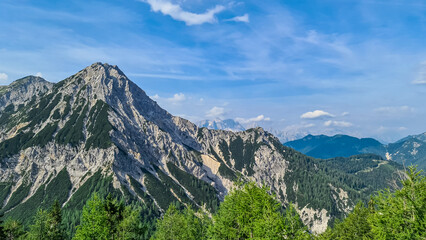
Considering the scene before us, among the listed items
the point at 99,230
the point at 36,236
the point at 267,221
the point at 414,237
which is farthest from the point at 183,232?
the point at 414,237

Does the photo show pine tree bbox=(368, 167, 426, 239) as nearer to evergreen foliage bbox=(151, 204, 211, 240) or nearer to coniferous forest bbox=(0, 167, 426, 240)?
coniferous forest bbox=(0, 167, 426, 240)

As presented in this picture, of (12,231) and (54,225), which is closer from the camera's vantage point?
(54,225)

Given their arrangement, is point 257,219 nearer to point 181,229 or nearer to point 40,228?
point 181,229

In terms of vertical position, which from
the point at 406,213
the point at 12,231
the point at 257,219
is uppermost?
the point at 406,213

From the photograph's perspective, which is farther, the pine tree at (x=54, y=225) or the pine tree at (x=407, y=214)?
the pine tree at (x=54, y=225)

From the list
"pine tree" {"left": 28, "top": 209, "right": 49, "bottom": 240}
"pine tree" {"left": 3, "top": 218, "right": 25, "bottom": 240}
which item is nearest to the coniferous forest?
"pine tree" {"left": 28, "top": 209, "right": 49, "bottom": 240}

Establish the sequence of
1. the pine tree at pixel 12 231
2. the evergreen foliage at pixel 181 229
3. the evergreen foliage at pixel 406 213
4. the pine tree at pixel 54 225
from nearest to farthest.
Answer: the evergreen foliage at pixel 406 213 → the evergreen foliage at pixel 181 229 → the pine tree at pixel 54 225 → the pine tree at pixel 12 231

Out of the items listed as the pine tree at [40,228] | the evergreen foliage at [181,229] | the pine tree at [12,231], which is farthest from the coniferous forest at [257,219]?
the pine tree at [12,231]

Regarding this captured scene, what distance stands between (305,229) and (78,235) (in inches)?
1393

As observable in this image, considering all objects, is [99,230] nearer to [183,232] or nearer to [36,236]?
[183,232]

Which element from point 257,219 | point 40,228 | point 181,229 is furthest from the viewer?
point 40,228

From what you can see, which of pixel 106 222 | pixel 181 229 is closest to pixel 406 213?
pixel 181 229

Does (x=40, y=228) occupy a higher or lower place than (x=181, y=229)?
lower

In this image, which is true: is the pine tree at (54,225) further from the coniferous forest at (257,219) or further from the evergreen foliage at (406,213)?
the evergreen foliage at (406,213)
